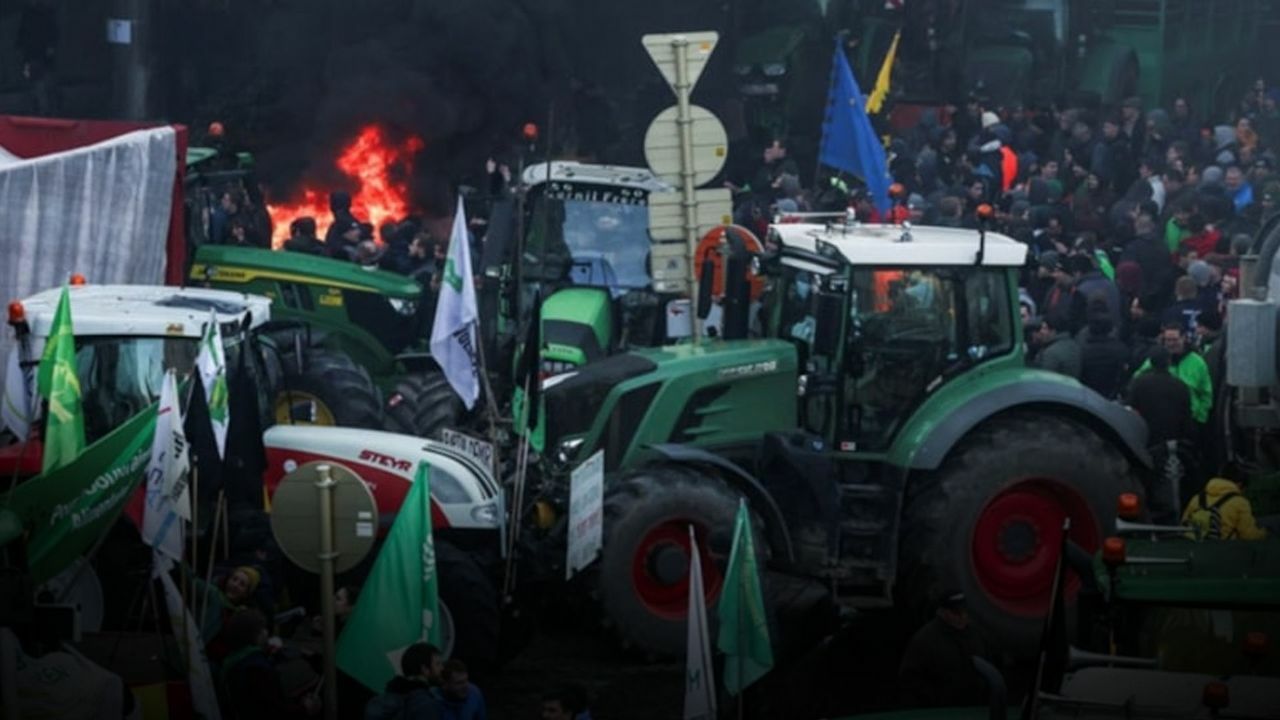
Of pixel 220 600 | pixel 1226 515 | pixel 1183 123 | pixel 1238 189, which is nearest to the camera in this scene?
pixel 220 600

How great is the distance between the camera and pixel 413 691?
36.4 feet

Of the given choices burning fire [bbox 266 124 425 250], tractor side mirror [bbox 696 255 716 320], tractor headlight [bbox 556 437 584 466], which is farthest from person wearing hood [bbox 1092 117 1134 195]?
tractor headlight [bbox 556 437 584 466]

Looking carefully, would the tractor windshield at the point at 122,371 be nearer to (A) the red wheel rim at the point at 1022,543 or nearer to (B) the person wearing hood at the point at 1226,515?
(A) the red wheel rim at the point at 1022,543

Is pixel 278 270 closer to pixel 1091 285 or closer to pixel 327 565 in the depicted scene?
→ pixel 1091 285

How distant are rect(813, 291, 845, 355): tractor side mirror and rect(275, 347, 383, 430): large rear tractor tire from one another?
420 cm

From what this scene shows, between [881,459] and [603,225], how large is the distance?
19.1ft

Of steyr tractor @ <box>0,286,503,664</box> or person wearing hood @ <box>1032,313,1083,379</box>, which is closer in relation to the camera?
steyr tractor @ <box>0,286,503,664</box>

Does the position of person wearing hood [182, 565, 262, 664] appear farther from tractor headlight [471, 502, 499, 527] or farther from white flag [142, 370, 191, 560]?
tractor headlight [471, 502, 499, 527]

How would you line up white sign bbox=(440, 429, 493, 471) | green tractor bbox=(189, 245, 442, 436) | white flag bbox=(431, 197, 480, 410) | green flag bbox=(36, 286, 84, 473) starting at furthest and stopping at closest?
green tractor bbox=(189, 245, 442, 436) → white flag bbox=(431, 197, 480, 410) → white sign bbox=(440, 429, 493, 471) → green flag bbox=(36, 286, 84, 473)

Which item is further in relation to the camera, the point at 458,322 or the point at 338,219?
the point at 338,219

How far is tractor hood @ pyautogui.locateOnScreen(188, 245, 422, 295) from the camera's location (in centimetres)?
2011

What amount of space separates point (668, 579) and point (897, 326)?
1.96m

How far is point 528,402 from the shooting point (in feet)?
48.4

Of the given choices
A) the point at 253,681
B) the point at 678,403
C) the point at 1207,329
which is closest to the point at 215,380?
the point at 253,681
